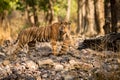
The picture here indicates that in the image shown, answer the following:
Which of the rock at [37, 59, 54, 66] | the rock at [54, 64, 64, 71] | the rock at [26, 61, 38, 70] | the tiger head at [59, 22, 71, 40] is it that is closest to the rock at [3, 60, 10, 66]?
the rock at [26, 61, 38, 70]

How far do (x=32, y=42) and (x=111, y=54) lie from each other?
3241 mm

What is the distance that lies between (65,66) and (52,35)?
2156 millimetres

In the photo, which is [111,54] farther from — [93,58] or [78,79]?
[78,79]

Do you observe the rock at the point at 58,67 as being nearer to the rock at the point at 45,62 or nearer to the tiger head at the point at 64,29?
the rock at the point at 45,62

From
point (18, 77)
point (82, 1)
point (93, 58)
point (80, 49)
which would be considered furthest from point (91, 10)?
point (18, 77)

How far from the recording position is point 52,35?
1445cm

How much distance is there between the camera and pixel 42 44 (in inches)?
708

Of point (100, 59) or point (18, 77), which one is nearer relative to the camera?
point (18, 77)

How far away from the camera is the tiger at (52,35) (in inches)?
560

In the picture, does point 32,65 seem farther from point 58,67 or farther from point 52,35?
point 52,35

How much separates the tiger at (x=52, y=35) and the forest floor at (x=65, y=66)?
36cm

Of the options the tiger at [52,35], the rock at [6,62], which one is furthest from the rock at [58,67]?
the tiger at [52,35]

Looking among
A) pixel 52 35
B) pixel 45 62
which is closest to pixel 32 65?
pixel 45 62

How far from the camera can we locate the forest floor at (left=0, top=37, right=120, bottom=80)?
11.3 m
